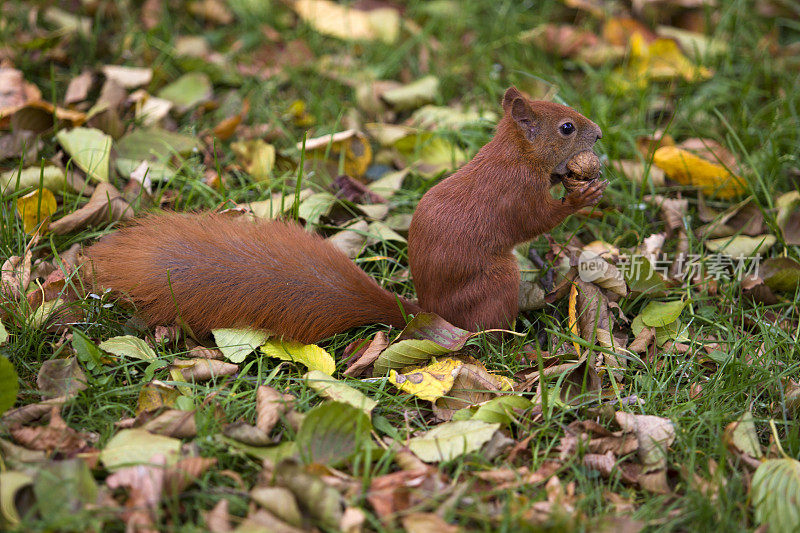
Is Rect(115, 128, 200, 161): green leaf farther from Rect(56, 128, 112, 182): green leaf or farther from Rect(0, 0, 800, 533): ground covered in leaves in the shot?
Rect(56, 128, 112, 182): green leaf

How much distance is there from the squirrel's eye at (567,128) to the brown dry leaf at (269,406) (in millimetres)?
1103

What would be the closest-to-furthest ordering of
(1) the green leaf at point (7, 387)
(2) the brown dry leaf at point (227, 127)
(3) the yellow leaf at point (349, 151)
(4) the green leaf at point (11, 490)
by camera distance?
(4) the green leaf at point (11, 490) → (1) the green leaf at point (7, 387) → (3) the yellow leaf at point (349, 151) → (2) the brown dry leaf at point (227, 127)

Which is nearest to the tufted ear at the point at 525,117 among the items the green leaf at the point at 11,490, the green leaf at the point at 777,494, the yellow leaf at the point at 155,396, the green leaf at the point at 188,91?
the green leaf at the point at 777,494

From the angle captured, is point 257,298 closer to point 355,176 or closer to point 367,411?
point 367,411

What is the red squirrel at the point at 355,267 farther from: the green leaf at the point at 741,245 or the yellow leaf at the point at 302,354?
the green leaf at the point at 741,245

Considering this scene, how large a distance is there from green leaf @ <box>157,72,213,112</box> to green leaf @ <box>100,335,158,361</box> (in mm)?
1478

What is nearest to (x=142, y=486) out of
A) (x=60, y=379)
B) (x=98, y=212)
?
(x=60, y=379)

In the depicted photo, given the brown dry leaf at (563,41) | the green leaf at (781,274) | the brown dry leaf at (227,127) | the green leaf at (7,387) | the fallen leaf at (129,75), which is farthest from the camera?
the brown dry leaf at (563,41)

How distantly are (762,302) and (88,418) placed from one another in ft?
6.89

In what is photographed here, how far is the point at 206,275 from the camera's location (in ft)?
6.42

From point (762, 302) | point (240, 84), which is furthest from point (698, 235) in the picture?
point (240, 84)

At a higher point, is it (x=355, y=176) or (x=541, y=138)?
(x=541, y=138)

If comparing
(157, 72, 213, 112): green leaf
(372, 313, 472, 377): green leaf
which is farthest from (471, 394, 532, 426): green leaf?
(157, 72, 213, 112): green leaf

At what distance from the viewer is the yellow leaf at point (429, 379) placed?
1.93 m
